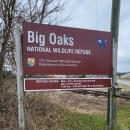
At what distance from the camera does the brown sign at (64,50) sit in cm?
392

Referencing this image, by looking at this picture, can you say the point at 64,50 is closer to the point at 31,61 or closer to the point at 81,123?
the point at 31,61

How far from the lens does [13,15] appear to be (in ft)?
18.8

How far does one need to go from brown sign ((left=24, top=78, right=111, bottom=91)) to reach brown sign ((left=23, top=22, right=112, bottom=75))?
192 mm

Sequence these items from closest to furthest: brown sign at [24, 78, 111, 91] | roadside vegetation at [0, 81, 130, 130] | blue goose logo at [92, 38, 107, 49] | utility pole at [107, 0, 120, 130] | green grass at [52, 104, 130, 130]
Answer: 1. brown sign at [24, 78, 111, 91]
2. roadside vegetation at [0, 81, 130, 130]
3. blue goose logo at [92, 38, 107, 49]
4. utility pole at [107, 0, 120, 130]
5. green grass at [52, 104, 130, 130]

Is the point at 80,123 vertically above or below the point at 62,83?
below

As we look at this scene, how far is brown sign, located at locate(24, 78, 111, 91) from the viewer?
12.8 feet

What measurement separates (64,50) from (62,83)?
2.58 feet

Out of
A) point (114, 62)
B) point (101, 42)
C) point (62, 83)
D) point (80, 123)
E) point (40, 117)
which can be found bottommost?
point (80, 123)

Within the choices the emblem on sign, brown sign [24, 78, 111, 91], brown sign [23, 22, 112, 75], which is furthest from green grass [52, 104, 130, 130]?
the emblem on sign

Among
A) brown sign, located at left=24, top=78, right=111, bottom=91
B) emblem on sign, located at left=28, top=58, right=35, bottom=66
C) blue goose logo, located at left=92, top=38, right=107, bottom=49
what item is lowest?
brown sign, located at left=24, top=78, right=111, bottom=91

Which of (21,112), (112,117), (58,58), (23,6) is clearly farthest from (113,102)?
(23,6)

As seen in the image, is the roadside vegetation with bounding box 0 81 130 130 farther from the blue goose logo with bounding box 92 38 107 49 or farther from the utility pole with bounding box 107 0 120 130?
the blue goose logo with bounding box 92 38 107 49

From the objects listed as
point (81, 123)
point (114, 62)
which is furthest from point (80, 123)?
point (114, 62)

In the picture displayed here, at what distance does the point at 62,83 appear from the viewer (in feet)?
13.7
